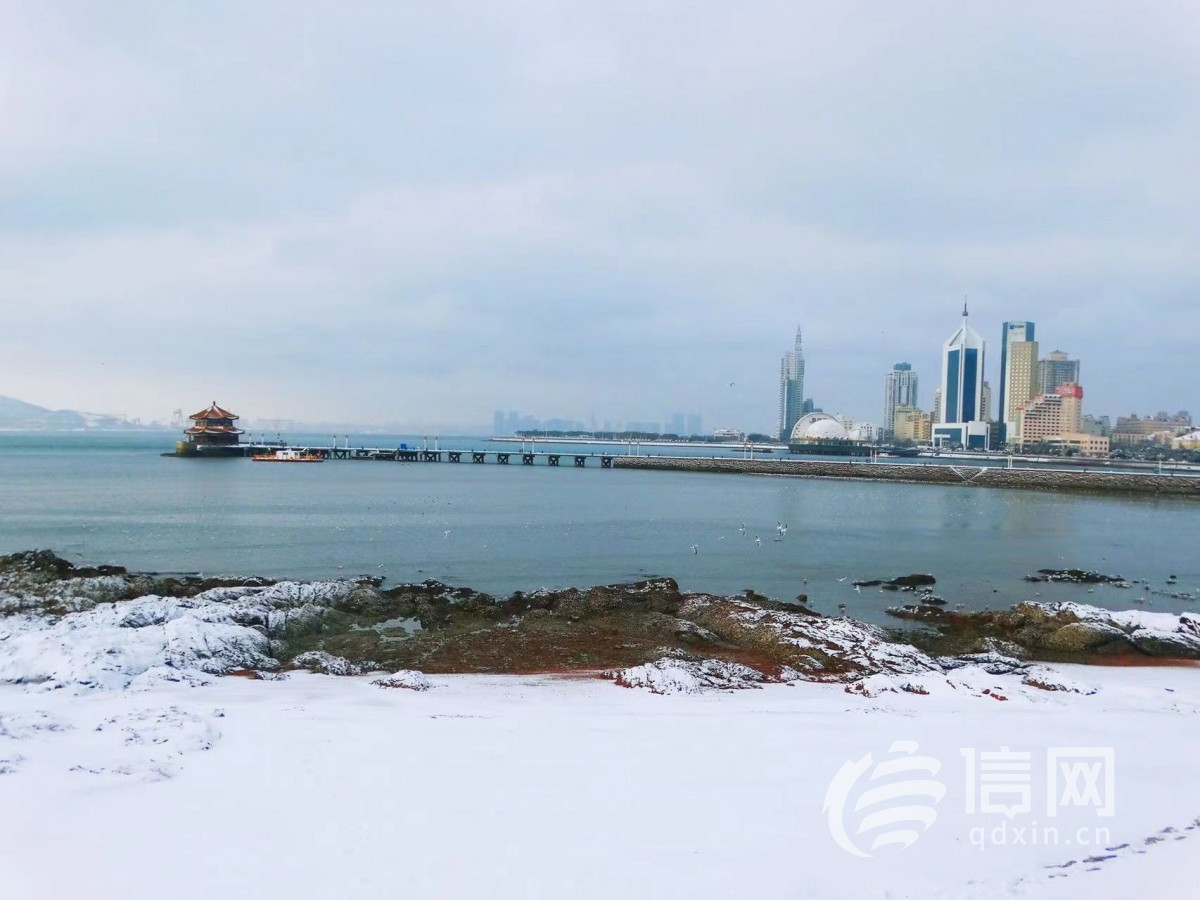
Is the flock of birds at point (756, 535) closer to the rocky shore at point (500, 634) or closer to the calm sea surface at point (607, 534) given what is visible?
the calm sea surface at point (607, 534)

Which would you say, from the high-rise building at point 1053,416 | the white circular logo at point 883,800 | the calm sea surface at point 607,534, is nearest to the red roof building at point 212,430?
the calm sea surface at point 607,534

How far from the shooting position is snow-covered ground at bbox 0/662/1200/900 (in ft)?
14.7

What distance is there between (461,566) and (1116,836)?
58.8 feet

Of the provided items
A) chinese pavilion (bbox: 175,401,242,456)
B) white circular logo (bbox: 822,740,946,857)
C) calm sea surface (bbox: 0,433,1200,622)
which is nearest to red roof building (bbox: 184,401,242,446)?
chinese pavilion (bbox: 175,401,242,456)

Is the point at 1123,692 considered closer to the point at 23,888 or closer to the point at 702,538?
the point at 23,888

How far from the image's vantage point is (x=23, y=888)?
4152 millimetres

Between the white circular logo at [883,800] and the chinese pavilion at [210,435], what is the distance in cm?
7845

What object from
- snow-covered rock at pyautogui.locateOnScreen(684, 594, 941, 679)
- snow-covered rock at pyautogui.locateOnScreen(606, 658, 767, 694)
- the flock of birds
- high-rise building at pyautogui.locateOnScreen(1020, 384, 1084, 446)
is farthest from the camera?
high-rise building at pyautogui.locateOnScreen(1020, 384, 1084, 446)

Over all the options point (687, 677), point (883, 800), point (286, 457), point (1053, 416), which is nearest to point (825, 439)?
point (1053, 416)

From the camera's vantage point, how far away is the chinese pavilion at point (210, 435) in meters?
72.7

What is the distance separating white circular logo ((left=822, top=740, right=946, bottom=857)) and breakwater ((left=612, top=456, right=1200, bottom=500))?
60.1 metres

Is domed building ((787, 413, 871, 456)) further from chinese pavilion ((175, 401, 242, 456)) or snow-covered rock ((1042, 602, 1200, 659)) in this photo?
snow-covered rock ((1042, 602, 1200, 659))

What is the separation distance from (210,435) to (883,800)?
8078cm

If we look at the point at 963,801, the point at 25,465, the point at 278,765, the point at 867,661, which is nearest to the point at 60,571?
the point at 278,765
